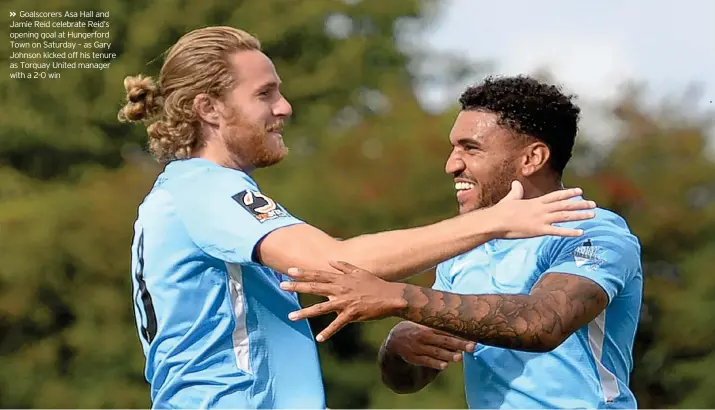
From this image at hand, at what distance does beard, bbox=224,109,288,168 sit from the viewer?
382 centimetres

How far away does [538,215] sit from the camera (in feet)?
10.4

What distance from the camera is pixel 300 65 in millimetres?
16641

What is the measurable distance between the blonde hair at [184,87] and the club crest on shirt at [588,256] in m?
1.26

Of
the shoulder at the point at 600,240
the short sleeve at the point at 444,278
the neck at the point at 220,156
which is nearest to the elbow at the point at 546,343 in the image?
the shoulder at the point at 600,240

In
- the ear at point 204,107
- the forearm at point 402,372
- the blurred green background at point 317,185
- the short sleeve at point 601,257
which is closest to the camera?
the short sleeve at point 601,257

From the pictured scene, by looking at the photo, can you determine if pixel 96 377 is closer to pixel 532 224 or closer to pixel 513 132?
pixel 513 132

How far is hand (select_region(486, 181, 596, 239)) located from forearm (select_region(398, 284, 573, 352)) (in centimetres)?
41

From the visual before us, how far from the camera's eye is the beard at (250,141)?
382 cm

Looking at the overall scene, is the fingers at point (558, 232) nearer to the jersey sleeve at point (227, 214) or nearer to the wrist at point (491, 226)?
the wrist at point (491, 226)

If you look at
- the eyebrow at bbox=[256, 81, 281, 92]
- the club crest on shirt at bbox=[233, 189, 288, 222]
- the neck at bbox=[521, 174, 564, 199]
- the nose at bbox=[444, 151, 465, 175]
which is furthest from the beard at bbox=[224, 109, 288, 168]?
the neck at bbox=[521, 174, 564, 199]

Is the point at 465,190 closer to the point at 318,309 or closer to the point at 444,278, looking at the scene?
the point at 444,278

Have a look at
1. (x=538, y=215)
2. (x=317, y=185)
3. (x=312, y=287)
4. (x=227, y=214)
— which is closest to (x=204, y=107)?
(x=227, y=214)

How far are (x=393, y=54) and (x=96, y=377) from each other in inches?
256

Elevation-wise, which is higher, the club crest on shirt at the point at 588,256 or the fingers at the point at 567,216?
the fingers at the point at 567,216
